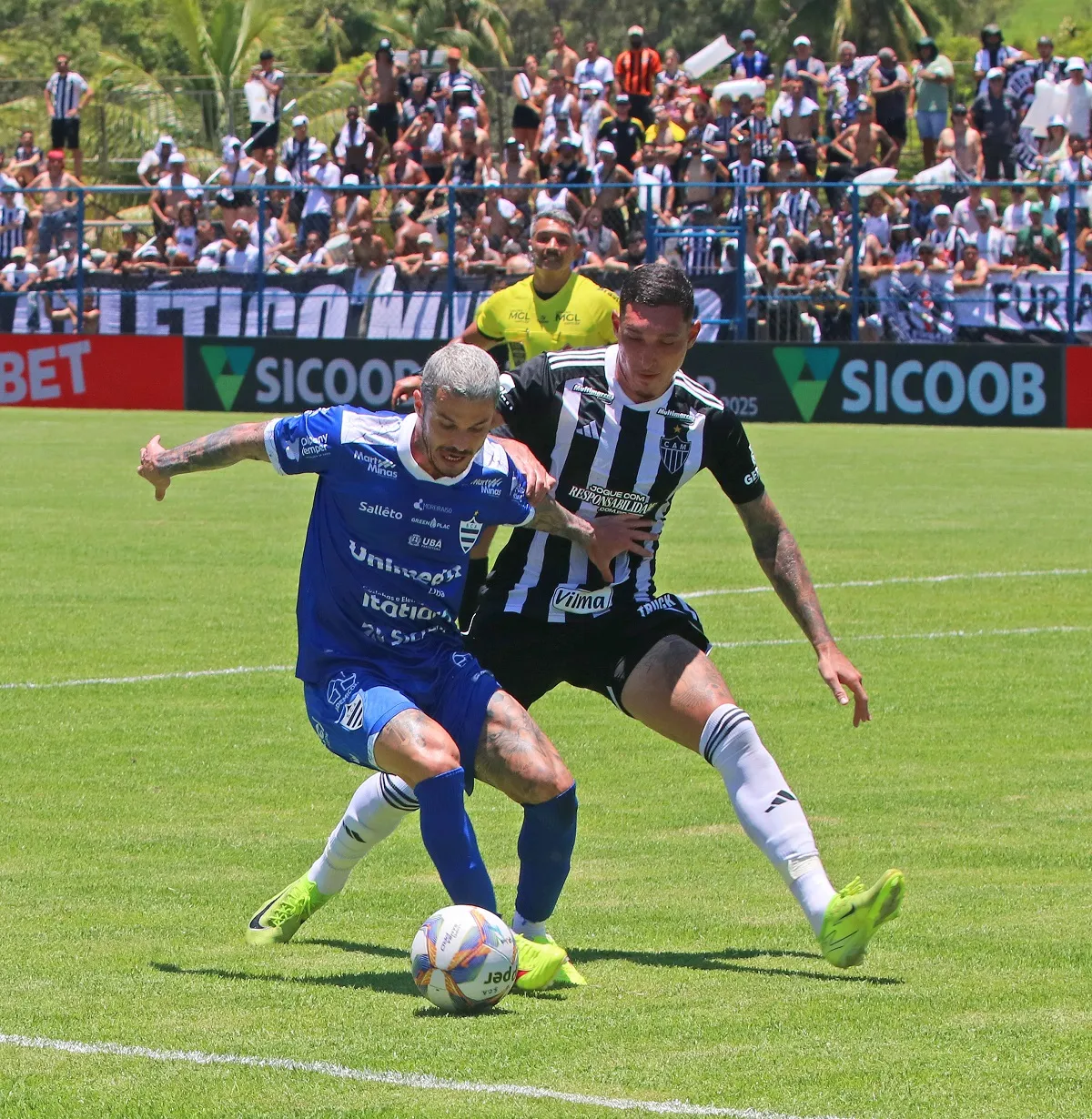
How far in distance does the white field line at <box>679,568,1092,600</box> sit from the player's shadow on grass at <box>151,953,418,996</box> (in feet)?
25.6

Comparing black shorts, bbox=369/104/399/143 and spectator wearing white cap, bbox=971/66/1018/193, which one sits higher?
spectator wearing white cap, bbox=971/66/1018/193

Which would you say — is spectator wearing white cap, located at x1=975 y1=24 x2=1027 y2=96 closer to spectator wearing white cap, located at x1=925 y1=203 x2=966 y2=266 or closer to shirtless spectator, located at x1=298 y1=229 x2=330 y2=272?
spectator wearing white cap, located at x1=925 y1=203 x2=966 y2=266

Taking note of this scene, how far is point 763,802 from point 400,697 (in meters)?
1.11

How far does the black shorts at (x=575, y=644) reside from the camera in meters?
6.27

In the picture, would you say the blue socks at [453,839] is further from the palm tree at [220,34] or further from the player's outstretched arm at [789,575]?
the palm tree at [220,34]

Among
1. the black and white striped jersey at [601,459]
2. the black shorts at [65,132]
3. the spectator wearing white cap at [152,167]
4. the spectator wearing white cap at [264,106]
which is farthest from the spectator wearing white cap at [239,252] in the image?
the black and white striped jersey at [601,459]

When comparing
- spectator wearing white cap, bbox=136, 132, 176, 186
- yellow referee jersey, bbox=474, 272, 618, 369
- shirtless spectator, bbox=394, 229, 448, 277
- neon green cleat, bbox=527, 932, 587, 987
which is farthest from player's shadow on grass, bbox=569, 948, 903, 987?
spectator wearing white cap, bbox=136, 132, 176, 186

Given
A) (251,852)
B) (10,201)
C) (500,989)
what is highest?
(500,989)

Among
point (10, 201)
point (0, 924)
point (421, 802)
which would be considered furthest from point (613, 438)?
point (10, 201)

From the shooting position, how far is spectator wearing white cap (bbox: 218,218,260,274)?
2842 cm

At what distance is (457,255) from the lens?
27.0 meters

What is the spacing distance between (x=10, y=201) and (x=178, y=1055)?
27119mm

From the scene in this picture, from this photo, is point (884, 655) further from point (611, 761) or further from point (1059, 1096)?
point (1059, 1096)

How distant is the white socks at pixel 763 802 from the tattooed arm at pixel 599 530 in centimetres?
57
